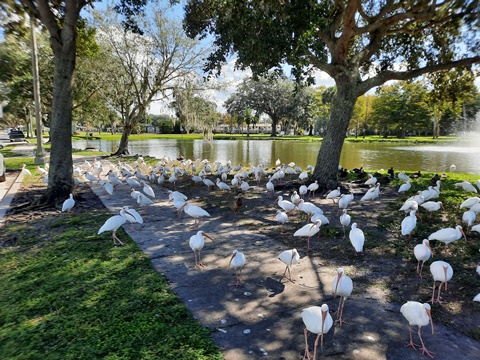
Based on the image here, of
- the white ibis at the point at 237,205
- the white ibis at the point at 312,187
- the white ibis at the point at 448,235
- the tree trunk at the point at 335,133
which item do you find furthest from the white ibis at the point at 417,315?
the tree trunk at the point at 335,133

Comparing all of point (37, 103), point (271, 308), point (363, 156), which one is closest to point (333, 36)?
point (271, 308)

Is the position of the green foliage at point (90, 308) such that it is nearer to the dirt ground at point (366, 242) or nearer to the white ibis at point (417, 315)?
the dirt ground at point (366, 242)

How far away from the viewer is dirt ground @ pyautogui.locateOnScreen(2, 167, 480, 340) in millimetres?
3992

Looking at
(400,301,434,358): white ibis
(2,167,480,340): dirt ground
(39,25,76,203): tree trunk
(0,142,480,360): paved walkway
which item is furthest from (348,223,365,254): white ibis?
(39,25,76,203): tree trunk

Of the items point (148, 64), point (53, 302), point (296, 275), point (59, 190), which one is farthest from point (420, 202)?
point (148, 64)

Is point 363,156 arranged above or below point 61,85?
below

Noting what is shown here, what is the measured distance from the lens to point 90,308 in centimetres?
352

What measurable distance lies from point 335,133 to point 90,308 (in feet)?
28.8

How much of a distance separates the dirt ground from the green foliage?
1727mm

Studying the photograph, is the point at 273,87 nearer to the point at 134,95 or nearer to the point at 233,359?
the point at 134,95

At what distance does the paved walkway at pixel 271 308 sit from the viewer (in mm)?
3010

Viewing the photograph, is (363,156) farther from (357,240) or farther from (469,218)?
(357,240)

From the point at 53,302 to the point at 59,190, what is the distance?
5.51 m

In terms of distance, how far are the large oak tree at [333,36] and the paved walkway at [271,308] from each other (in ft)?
18.2
